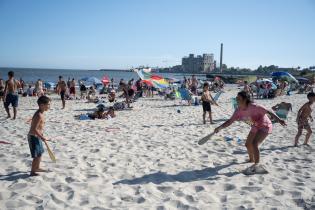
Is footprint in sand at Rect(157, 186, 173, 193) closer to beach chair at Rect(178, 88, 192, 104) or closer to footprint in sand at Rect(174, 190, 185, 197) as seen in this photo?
footprint in sand at Rect(174, 190, 185, 197)

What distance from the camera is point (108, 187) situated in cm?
382

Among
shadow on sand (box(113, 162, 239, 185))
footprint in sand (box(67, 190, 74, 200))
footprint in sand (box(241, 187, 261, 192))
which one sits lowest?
footprint in sand (box(67, 190, 74, 200))

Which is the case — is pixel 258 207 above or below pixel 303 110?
below

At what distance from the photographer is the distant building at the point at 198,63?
169125mm

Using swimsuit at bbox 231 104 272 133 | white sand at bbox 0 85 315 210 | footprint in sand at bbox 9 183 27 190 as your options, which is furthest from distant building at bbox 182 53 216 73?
footprint in sand at bbox 9 183 27 190

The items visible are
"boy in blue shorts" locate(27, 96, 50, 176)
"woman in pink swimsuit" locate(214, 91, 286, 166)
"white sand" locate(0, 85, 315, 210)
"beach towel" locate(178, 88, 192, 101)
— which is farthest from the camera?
"beach towel" locate(178, 88, 192, 101)

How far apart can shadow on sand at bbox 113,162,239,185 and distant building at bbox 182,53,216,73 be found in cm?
16448

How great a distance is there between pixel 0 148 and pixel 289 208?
16.7ft

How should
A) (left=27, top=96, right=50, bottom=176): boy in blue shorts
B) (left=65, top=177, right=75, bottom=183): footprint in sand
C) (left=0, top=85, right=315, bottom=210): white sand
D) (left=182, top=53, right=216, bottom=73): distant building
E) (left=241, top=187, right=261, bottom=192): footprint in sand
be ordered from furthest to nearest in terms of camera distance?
1. (left=182, top=53, right=216, bottom=73): distant building
2. (left=27, top=96, right=50, bottom=176): boy in blue shorts
3. (left=65, top=177, right=75, bottom=183): footprint in sand
4. (left=241, top=187, right=261, bottom=192): footprint in sand
5. (left=0, top=85, right=315, bottom=210): white sand

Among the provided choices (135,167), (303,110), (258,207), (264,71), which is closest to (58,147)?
(135,167)

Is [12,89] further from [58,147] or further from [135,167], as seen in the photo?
[135,167]

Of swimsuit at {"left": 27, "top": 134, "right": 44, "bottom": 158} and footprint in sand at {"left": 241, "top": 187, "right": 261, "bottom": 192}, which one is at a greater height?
swimsuit at {"left": 27, "top": 134, "right": 44, "bottom": 158}

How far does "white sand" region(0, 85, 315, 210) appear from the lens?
3428 millimetres

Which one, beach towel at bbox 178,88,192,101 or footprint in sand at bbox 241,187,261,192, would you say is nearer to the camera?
footprint in sand at bbox 241,187,261,192
